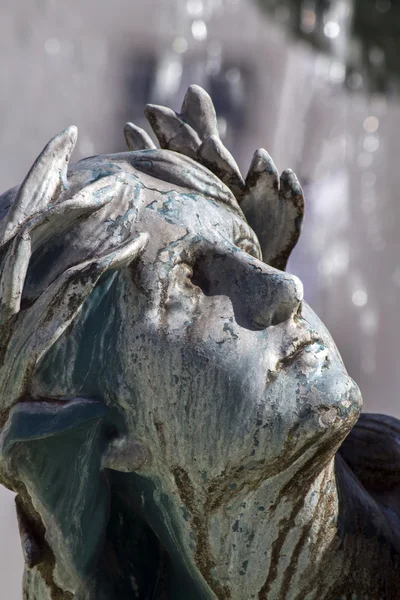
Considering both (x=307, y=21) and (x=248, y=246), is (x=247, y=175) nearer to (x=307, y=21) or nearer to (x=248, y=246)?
(x=248, y=246)

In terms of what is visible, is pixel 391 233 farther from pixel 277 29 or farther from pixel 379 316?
pixel 277 29

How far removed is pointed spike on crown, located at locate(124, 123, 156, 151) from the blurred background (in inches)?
51.6

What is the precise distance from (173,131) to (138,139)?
56 mm

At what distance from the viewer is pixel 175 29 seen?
2912mm

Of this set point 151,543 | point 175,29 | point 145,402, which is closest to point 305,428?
point 145,402

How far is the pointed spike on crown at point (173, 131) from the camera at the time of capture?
102 cm

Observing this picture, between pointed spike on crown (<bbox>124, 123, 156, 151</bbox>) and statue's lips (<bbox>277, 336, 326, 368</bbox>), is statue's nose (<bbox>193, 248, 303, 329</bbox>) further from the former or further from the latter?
pointed spike on crown (<bbox>124, 123, 156, 151</bbox>)

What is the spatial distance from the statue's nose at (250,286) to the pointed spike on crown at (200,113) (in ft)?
0.67

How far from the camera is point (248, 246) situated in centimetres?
98

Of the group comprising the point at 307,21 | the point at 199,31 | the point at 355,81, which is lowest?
the point at 199,31

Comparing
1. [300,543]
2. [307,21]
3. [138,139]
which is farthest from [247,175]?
[307,21]

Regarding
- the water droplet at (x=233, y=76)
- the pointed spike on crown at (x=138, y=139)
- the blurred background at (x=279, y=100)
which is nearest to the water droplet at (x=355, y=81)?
the blurred background at (x=279, y=100)

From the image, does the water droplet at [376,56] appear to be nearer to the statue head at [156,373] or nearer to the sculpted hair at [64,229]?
the sculpted hair at [64,229]

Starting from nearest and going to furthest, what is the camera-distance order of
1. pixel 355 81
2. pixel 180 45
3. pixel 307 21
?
pixel 180 45
pixel 307 21
pixel 355 81
